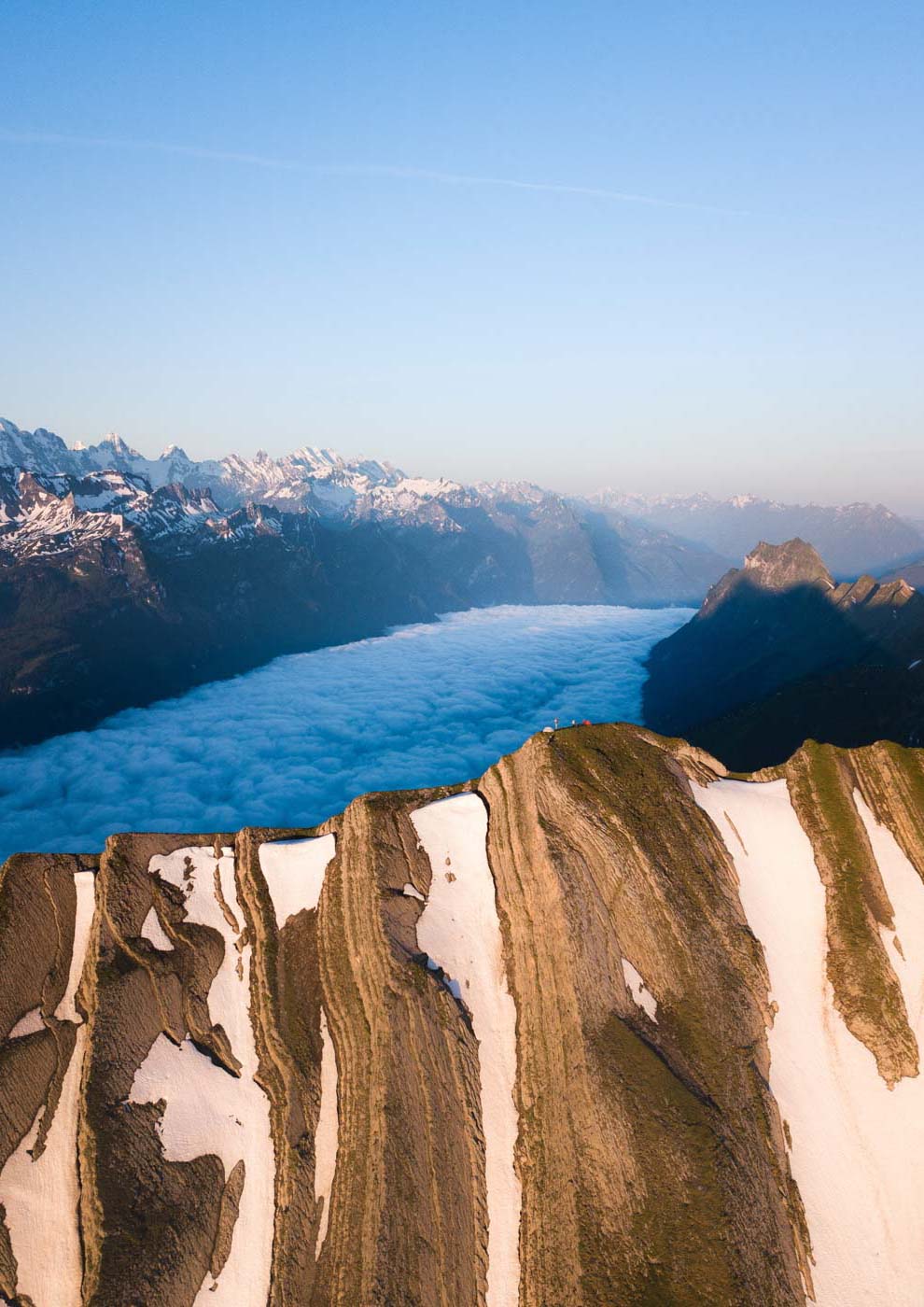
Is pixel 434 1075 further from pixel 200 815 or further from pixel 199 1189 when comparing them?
pixel 200 815

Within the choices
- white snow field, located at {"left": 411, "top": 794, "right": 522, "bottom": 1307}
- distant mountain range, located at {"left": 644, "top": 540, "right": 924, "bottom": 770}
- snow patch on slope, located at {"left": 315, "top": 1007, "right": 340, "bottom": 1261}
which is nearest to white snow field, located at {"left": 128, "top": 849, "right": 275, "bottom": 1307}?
snow patch on slope, located at {"left": 315, "top": 1007, "right": 340, "bottom": 1261}

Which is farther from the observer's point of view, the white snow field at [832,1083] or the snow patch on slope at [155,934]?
the snow patch on slope at [155,934]

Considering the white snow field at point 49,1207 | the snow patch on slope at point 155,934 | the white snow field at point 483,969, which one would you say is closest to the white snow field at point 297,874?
the snow patch on slope at point 155,934

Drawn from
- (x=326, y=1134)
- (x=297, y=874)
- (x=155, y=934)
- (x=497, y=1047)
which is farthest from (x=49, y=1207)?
(x=497, y=1047)

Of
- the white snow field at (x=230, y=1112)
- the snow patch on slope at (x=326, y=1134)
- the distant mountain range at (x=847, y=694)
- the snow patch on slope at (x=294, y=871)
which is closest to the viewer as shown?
the white snow field at (x=230, y=1112)

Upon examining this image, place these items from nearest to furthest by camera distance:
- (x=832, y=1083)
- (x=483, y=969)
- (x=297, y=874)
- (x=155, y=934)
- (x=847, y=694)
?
1. (x=832, y=1083)
2. (x=483, y=969)
3. (x=155, y=934)
4. (x=297, y=874)
5. (x=847, y=694)

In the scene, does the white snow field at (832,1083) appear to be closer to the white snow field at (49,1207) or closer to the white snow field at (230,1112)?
the white snow field at (230,1112)

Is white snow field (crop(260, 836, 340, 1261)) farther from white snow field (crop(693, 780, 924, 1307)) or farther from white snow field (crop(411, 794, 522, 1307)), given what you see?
white snow field (crop(693, 780, 924, 1307))

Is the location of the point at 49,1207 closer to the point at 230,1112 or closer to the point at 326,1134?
the point at 230,1112
